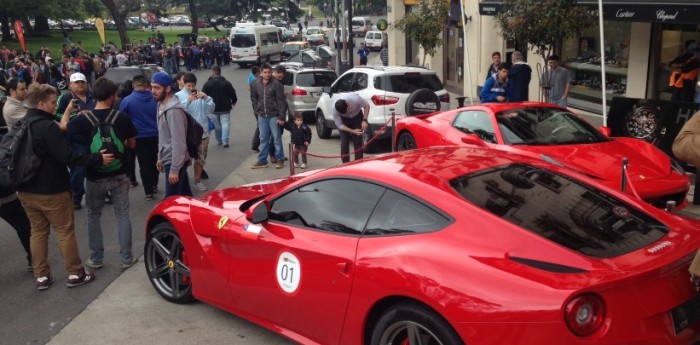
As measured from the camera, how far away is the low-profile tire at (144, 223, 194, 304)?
5.34 m

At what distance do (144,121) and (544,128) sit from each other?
5.29m

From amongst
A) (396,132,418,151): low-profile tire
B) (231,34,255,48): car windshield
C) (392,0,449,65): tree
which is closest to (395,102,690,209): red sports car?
(396,132,418,151): low-profile tire

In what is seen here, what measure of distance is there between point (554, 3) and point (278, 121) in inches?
225

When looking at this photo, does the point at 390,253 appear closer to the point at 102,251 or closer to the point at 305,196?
the point at 305,196

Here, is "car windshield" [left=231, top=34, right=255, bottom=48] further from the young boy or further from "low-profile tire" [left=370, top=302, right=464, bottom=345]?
"low-profile tire" [left=370, top=302, right=464, bottom=345]

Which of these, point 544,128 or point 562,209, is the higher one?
point 562,209

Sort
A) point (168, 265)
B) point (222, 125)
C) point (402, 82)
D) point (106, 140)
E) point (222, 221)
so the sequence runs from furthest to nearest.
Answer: point (222, 125) < point (402, 82) < point (106, 140) < point (168, 265) < point (222, 221)

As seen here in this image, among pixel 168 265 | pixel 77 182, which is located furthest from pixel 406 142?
pixel 168 265

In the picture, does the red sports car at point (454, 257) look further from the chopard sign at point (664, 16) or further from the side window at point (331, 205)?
the chopard sign at point (664, 16)

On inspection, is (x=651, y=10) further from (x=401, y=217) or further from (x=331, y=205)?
(x=401, y=217)

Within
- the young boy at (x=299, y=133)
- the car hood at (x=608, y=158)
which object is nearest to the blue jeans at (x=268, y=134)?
the young boy at (x=299, y=133)

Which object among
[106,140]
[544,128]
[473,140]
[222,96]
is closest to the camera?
[106,140]

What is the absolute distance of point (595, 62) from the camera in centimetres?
1658

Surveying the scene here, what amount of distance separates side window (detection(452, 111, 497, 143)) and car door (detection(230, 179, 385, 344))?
4050mm
